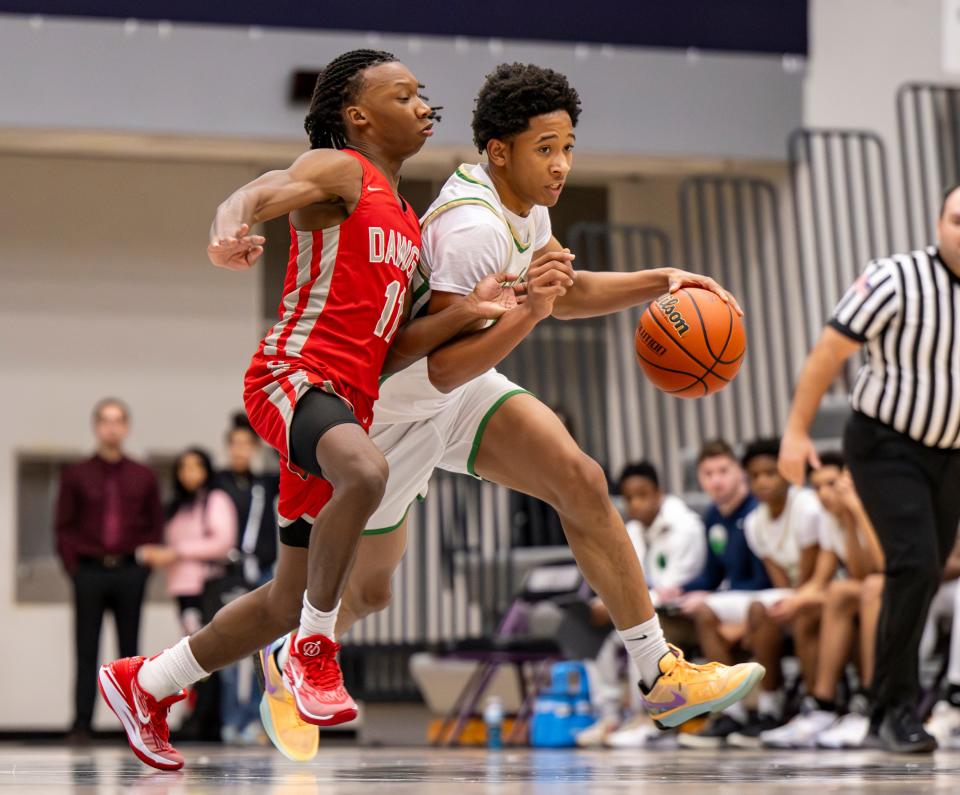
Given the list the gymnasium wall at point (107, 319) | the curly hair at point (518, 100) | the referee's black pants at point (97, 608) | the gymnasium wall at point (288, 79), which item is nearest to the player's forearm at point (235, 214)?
the curly hair at point (518, 100)

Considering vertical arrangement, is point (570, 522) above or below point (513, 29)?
below

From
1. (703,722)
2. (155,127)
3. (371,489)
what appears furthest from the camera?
(155,127)

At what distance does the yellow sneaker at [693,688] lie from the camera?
3926mm

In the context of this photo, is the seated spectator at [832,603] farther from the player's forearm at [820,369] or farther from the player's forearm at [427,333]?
the player's forearm at [427,333]

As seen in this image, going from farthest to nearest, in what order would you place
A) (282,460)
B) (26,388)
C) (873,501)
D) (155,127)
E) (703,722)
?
1. (26,388)
2. (155,127)
3. (703,722)
4. (873,501)
5. (282,460)

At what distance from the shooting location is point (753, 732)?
6805mm

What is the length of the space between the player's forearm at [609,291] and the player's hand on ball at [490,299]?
48 cm

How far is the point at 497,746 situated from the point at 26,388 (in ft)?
17.9

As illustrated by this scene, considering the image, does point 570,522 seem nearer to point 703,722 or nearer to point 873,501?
point 873,501

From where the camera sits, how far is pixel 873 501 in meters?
5.27

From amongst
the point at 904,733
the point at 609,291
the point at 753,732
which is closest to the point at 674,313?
the point at 609,291

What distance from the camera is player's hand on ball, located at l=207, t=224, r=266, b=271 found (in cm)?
339

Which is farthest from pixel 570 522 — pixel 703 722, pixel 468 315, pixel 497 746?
pixel 497 746

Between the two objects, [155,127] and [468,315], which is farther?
[155,127]
